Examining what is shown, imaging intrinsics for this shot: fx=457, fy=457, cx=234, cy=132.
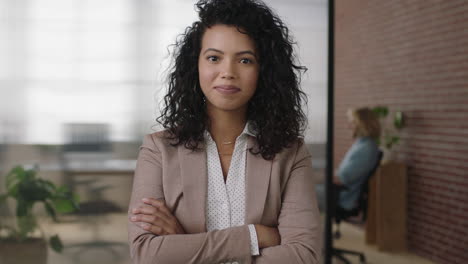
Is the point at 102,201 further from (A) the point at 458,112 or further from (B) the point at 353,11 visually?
(B) the point at 353,11

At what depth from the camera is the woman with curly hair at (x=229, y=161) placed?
1.28 m

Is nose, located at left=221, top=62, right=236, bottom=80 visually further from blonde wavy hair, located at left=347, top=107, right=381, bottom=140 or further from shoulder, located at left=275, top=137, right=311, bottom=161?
blonde wavy hair, located at left=347, top=107, right=381, bottom=140

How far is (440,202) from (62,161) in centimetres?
320

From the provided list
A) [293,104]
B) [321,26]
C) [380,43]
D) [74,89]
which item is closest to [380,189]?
[380,43]

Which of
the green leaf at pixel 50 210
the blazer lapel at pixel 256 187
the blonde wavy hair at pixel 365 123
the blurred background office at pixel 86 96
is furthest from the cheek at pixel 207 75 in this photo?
the blonde wavy hair at pixel 365 123

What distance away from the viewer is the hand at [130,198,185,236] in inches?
51.1

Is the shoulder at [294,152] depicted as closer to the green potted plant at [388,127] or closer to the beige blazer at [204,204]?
the beige blazer at [204,204]

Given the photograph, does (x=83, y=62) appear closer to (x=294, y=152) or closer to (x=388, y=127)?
(x=294, y=152)

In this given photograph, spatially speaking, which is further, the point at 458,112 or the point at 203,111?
the point at 458,112

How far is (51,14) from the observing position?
9.10 ft

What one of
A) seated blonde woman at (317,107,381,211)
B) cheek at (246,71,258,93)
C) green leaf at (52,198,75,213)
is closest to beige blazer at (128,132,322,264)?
A: cheek at (246,71,258,93)

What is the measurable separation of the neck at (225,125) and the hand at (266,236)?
290mm

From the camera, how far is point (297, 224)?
1342 mm

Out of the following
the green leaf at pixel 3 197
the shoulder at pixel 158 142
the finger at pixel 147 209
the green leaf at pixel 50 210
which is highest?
the shoulder at pixel 158 142
